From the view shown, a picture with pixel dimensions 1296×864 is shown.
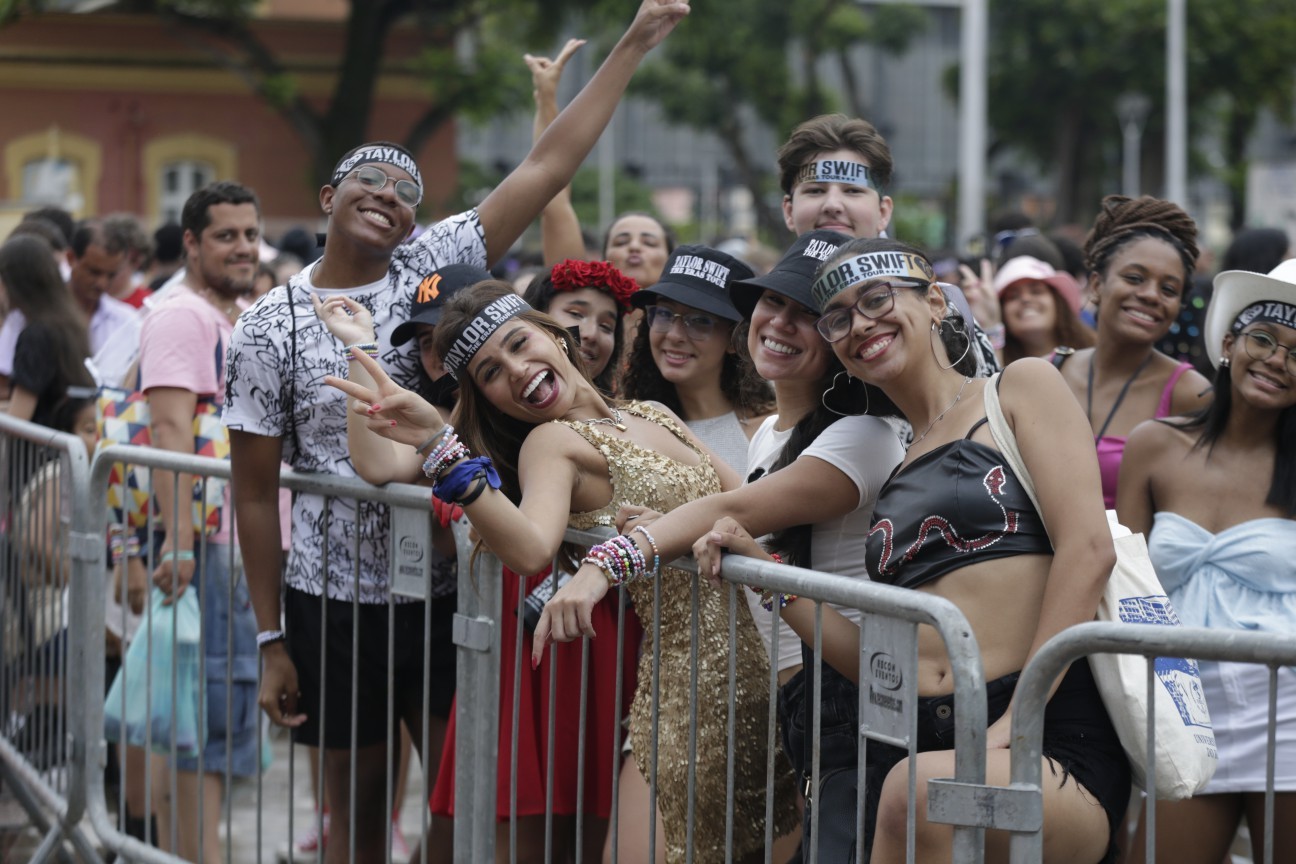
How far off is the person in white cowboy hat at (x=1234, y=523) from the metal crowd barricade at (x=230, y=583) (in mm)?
1849

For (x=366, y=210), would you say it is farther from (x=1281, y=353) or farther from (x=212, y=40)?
(x=212, y=40)

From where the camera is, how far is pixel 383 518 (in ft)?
14.3

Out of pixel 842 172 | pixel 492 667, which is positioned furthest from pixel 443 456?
pixel 842 172

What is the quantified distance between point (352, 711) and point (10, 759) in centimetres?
243

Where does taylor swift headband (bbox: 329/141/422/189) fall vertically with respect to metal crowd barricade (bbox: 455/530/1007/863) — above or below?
above

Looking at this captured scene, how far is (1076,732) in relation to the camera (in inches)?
120

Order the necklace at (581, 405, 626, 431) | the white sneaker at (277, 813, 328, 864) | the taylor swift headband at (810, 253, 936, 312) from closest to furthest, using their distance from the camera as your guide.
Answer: the taylor swift headband at (810, 253, 936, 312)
the necklace at (581, 405, 626, 431)
the white sneaker at (277, 813, 328, 864)

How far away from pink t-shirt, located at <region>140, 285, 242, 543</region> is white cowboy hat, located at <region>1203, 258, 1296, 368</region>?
306cm

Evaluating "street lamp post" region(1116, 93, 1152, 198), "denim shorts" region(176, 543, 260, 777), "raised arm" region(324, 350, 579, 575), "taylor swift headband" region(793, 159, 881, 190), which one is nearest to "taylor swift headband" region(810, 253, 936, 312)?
"raised arm" region(324, 350, 579, 575)

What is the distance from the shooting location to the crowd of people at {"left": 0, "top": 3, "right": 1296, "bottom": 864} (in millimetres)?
3160

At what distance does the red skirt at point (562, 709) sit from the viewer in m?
3.99

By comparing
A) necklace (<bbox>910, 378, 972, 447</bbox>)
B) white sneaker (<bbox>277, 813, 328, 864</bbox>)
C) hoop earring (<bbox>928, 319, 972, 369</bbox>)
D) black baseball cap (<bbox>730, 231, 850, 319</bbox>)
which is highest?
black baseball cap (<bbox>730, 231, 850, 319</bbox>)

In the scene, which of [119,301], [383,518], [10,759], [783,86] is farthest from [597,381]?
[783,86]

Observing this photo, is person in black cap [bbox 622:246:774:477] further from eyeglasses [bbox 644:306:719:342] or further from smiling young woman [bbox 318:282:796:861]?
smiling young woman [bbox 318:282:796:861]
